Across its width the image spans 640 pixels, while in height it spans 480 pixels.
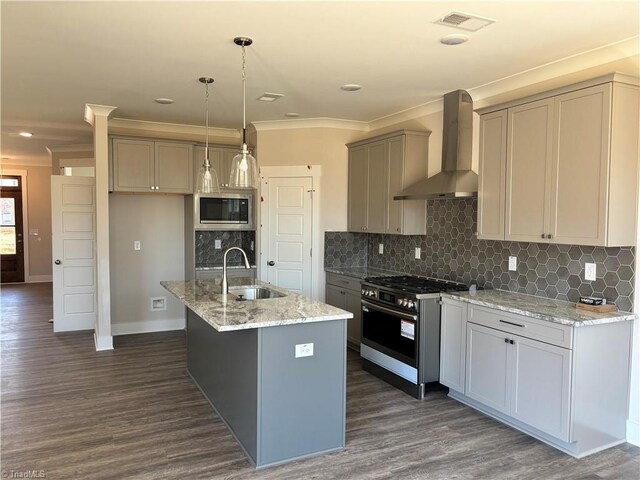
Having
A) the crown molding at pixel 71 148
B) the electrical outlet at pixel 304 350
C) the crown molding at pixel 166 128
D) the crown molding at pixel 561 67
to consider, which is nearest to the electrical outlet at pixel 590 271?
the crown molding at pixel 561 67

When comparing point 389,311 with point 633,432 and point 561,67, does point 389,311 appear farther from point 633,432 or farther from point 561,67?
point 561,67

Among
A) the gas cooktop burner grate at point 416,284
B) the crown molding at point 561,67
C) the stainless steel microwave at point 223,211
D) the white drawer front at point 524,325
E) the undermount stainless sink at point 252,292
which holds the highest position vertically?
the crown molding at point 561,67

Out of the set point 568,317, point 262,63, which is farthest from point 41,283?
point 568,317

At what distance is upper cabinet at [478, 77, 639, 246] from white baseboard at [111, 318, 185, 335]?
4484mm

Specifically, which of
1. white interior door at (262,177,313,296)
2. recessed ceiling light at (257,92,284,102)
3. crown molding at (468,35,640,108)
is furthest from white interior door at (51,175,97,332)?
crown molding at (468,35,640,108)

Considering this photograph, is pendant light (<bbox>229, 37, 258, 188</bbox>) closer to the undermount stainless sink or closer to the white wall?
the undermount stainless sink

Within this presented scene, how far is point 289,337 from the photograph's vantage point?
3100 millimetres

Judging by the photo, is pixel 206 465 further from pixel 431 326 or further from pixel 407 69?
pixel 407 69

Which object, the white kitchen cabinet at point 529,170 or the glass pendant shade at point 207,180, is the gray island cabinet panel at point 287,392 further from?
the white kitchen cabinet at point 529,170

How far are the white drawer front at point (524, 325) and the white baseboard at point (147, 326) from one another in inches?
170

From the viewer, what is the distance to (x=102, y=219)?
5.59 m

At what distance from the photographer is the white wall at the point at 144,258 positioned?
21.1 feet

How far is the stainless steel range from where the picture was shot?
420 cm

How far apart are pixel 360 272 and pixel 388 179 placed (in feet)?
3.86
